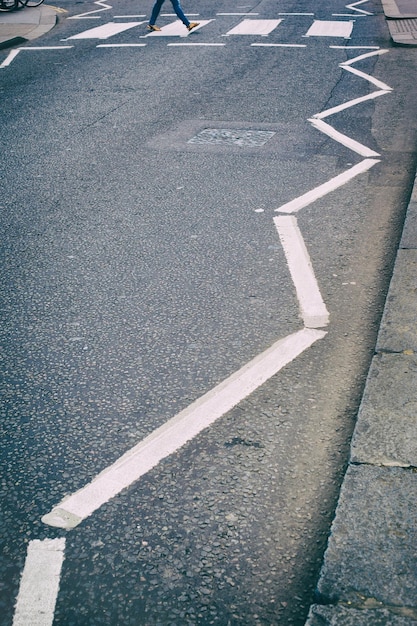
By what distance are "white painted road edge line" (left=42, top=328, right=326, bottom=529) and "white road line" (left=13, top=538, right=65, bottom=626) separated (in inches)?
5.1

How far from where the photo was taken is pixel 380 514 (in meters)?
2.95

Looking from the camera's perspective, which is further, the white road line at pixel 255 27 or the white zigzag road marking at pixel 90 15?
the white zigzag road marking at pixel 90 15

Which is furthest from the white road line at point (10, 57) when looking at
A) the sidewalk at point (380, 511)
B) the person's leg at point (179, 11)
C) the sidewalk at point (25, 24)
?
the sidewalk at point (380, 511)

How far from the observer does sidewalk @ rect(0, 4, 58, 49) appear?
1679cm

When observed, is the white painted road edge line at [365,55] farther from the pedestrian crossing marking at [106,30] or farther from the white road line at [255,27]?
the pedestrian crossing marking at [106,30]

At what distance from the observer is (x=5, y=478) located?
346cm

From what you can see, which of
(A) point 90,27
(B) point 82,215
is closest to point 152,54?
(A) point 90,27

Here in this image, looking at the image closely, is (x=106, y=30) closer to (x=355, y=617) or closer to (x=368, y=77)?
(x=368, y=77)

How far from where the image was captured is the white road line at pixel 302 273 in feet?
15.9

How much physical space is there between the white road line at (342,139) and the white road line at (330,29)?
769cm

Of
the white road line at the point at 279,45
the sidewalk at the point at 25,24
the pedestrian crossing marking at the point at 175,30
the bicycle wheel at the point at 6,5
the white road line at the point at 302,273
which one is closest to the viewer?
the white road line at the point at 302,273

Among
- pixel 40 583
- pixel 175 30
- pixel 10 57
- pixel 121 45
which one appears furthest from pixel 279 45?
pixel 40 583

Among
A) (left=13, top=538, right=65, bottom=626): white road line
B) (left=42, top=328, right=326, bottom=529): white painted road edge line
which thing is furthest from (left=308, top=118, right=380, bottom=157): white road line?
(left=13, top=538, right=65, bottom=626): white road line

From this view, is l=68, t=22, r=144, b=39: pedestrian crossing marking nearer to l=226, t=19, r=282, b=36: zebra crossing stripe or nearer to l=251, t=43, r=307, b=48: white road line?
l=226, t=19, r=282, b=36: zebra crossing stripe
